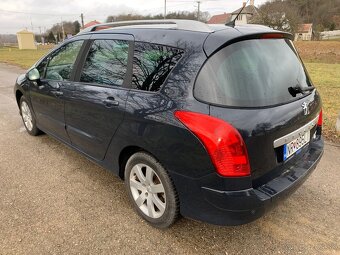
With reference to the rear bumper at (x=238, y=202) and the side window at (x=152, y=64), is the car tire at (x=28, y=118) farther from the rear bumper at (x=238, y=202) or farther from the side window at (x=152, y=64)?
the rear bumper at (x=238, y=202)

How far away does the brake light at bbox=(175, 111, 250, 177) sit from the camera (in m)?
1.98

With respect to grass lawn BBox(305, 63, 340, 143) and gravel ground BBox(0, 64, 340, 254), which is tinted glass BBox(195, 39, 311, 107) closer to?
gravel ground BBox(0, 64, 340, 254)

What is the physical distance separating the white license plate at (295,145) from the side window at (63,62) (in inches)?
96.1

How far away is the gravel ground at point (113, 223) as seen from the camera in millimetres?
2414

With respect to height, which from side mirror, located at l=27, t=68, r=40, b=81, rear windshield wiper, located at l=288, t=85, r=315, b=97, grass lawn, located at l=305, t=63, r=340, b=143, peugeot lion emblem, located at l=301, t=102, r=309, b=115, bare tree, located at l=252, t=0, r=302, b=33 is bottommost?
grass lawn, located at l=305, t=63, r=340, b=143

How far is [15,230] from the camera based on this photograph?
102 inches

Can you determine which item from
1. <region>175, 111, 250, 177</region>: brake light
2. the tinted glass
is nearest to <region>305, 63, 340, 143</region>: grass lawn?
the tinted glass

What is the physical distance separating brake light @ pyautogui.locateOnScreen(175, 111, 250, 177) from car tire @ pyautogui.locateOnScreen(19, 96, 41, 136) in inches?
136

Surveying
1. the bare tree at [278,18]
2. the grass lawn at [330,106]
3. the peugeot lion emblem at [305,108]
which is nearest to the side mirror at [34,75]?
the peugeot lion emblem at [305,108]

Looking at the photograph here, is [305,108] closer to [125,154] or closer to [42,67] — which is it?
[125,154]

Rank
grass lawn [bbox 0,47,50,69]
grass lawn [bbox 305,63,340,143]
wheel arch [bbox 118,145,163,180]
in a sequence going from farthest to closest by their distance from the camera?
1. grass lawn [bbox 0,47,50,69]
2. grass lawn [bbox 305,63,340,143]
3. wheel arch [bbox 118,145,163,180]

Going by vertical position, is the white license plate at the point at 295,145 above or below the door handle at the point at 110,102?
below

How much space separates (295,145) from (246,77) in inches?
29.6

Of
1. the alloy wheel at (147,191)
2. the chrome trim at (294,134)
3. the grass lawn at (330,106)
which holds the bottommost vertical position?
the grass lawn at (330,106)
